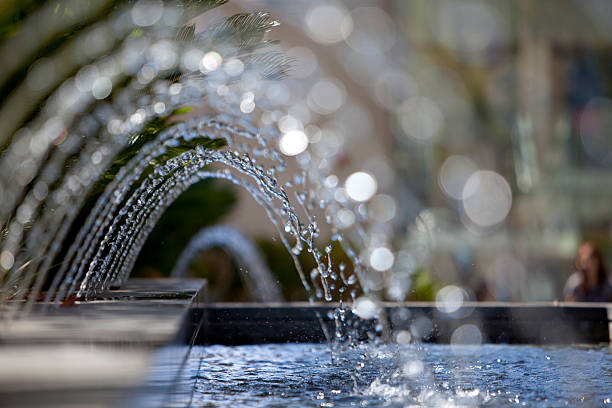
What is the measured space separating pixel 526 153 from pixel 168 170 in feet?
36.0

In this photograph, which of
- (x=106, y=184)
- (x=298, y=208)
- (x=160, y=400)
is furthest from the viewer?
(x=298, y=208)

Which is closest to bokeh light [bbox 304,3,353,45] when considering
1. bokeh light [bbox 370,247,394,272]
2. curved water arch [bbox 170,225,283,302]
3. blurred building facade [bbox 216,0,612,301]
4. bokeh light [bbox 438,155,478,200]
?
blurred building facade [bbox 216,0,612,301]

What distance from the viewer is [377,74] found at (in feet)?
51.4

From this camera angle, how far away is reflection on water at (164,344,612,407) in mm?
3137

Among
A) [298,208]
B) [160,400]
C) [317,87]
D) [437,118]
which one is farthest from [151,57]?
[437,118]

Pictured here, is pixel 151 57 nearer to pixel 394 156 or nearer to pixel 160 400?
pixel 160 400

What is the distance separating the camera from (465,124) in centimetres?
1579

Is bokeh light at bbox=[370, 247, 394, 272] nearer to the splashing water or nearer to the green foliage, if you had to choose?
the green foliage

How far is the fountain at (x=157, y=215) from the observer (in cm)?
338

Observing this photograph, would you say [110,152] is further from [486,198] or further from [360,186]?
[486,198]

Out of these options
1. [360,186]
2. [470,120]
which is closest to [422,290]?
[360,186]

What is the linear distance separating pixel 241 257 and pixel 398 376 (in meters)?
7.40

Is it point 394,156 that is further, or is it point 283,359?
point 394,156

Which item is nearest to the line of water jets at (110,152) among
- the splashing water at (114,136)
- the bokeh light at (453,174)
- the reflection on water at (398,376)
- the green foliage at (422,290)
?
the splashing water at (114,136)
